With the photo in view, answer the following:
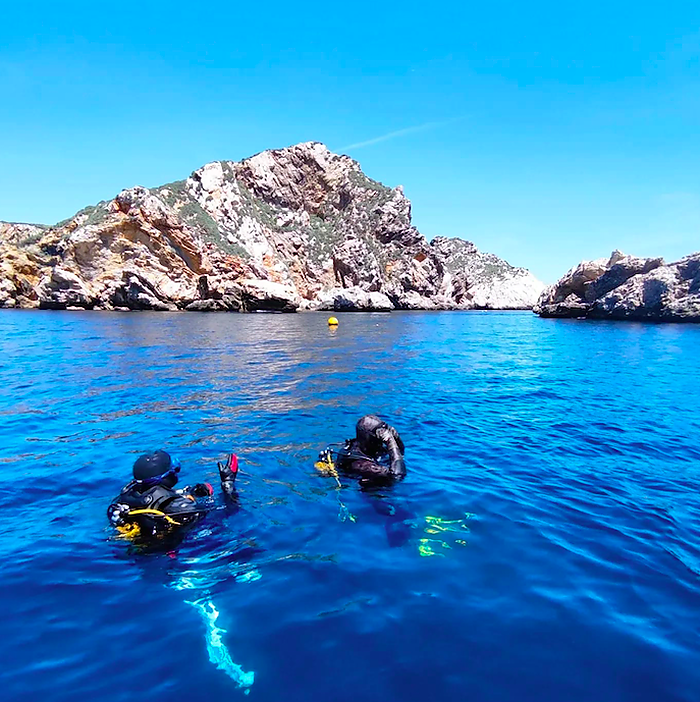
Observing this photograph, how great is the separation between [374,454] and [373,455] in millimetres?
27

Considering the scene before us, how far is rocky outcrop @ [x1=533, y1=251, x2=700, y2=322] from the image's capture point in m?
51.4

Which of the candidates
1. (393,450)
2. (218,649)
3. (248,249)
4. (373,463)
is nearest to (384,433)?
(393,450)

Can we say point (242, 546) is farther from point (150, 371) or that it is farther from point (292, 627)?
point (150, 371)

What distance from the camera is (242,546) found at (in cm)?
558

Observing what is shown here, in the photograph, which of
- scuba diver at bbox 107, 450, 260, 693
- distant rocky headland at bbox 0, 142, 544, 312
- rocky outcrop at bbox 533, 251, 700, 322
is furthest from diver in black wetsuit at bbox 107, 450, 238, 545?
distant rocky headland at bbox 0, 142, 544, 312

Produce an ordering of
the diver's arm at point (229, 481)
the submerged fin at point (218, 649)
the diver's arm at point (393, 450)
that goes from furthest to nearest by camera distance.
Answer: the diver's arm at point (393, 450) < the diver's arm at point (229, 481) < the submerged fin at point (218, 649)

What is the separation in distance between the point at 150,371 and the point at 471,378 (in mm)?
Answer: 13349

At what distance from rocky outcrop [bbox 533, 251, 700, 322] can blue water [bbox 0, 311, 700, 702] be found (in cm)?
4832

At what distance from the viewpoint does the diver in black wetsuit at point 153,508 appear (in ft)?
17.9

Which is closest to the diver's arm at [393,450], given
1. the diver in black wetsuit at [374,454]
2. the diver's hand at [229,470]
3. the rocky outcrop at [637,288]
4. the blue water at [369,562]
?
the diver in black wetsuit at [374,454]

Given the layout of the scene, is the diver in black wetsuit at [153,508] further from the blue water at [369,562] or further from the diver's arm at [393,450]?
the diver's arm at [393,450]

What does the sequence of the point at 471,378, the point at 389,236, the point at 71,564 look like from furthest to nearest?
the point at 389,236 < the point at 471,378 < the point at 71,564

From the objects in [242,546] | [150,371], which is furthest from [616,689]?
[150,371]

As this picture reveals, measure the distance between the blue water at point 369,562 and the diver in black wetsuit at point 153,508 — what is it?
26cm
